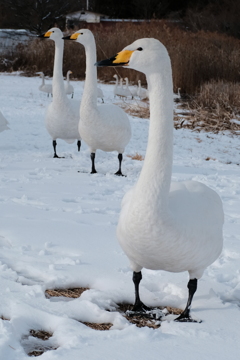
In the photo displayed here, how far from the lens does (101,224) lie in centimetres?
427

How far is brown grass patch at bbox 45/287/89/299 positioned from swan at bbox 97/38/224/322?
443 millimetres

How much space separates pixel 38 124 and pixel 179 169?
12.9 ft

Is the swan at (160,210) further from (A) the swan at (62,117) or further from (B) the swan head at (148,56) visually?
(A) the swan at (62,117)

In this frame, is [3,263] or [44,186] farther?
[44,186]

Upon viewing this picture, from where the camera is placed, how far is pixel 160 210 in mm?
2553

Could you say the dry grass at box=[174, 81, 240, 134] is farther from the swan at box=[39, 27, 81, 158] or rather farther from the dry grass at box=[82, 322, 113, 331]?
the dry grass at box=[82, 322, 113, 331]

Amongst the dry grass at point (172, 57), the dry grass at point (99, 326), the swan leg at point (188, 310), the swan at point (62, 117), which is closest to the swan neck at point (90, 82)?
the swan at point (62, 117)

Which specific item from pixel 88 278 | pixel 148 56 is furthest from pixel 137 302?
pixel 148 56

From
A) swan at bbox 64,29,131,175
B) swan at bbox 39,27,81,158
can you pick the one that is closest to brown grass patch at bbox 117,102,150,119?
swan at bbox 39,27,81,158

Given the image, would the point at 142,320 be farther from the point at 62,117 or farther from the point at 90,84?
the point at 62,117

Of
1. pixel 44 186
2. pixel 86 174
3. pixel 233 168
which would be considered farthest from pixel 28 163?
pixel 233 168

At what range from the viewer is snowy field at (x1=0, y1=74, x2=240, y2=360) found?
239 centimetres

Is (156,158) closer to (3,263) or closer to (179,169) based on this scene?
(3,263)

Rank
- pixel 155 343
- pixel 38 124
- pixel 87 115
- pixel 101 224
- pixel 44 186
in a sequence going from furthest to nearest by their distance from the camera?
pixel 38 124 → pixel 87 115 → pixel 44 186 → pixel 101 224 → pixel 155 343
